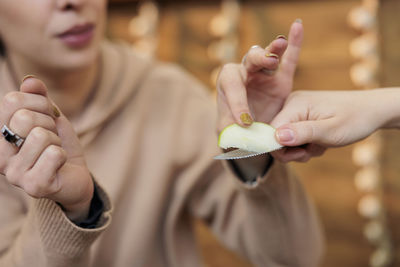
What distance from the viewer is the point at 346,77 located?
105cm

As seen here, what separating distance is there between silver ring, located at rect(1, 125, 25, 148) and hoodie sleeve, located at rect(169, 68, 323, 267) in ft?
0.97

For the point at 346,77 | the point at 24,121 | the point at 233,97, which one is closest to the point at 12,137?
the point at 24,121

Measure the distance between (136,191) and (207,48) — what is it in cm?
55

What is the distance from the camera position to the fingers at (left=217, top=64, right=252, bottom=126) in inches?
20.5

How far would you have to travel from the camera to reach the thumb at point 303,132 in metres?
0.50

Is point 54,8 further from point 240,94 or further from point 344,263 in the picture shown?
point 344,263

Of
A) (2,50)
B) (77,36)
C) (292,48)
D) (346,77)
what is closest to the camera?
(292,48)

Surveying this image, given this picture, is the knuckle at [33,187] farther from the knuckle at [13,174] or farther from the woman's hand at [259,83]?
the woman's hand at [259,83]

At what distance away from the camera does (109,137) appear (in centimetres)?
82

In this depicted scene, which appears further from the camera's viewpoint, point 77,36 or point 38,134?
point 77,36

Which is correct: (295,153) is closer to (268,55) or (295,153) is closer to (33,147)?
(268,55)

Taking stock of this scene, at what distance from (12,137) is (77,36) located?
0.82 ft

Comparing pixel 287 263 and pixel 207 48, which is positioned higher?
pixel 207 48

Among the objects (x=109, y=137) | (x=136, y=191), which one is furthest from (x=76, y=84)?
(x=136, y=191)
